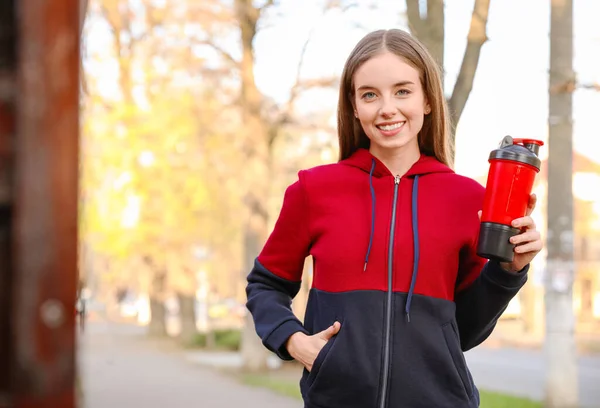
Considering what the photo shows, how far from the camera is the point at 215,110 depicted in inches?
666

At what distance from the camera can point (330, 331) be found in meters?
2.27

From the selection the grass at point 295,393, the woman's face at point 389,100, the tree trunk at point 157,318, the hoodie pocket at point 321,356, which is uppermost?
the woman's face at point 389,100

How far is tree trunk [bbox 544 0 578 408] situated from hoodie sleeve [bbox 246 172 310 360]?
805 centimetres

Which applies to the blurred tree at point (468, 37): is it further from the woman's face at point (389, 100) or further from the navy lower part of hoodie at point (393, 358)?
the navy lower part of hoodie at point (393, 358)

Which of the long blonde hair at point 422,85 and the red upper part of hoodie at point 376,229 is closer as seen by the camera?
the red upper part of hoodie at point 376,229

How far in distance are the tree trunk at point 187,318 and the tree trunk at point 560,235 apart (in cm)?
1570

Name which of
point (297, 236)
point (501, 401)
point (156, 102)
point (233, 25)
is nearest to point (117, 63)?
point (156, 102)

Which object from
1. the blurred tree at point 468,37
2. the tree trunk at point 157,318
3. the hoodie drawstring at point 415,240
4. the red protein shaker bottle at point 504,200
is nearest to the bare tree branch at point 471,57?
the blurred tree at point 468,37

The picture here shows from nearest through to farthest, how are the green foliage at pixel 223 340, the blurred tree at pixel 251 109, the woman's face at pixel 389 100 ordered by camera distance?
the woman's face at pixel 389 100, the blurred tree at pixel 251 109, the green foliage at pixel 223 340

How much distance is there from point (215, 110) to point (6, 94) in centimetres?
1590

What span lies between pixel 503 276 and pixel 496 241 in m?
0.17

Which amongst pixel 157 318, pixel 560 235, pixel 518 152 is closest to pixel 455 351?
pixel 518 152

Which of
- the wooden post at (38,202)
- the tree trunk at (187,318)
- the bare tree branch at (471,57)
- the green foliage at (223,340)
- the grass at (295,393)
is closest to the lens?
the wooden post at (38,202)

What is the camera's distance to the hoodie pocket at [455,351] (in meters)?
2.30
